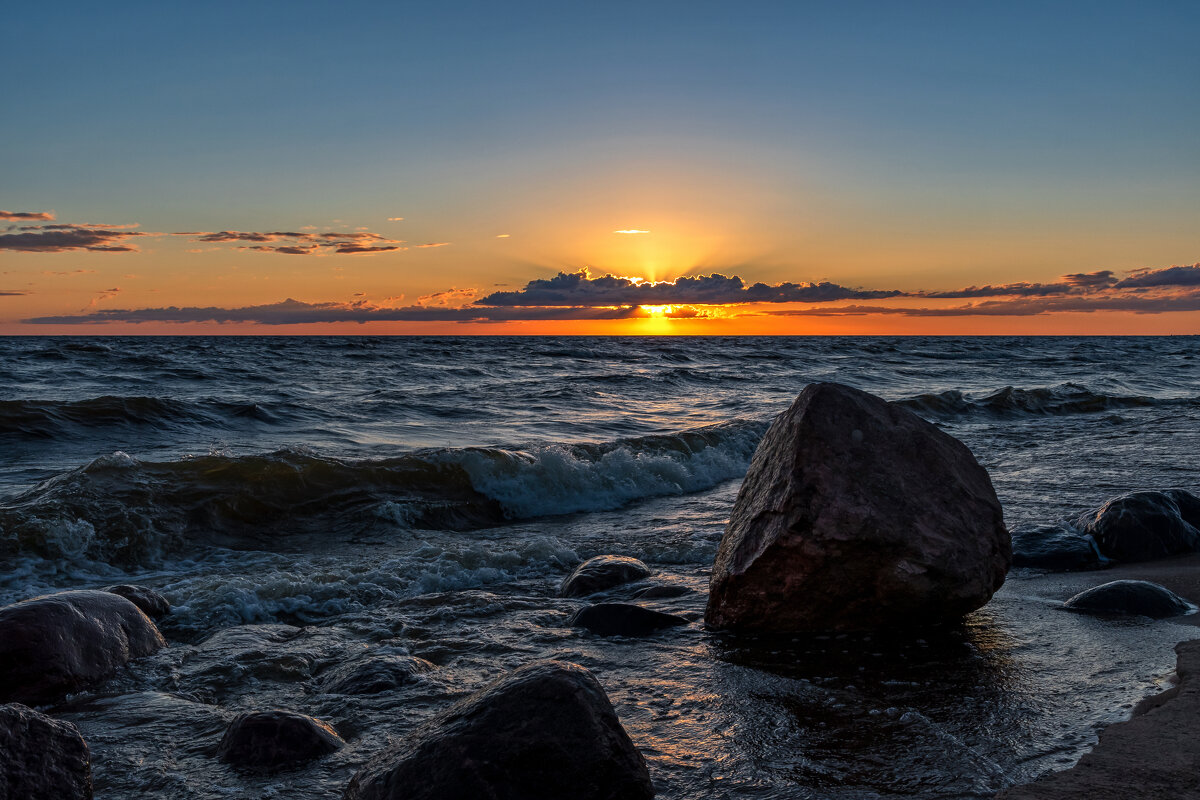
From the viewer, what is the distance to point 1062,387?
19641 mm

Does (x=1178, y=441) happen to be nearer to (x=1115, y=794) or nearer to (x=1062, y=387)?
(x=1062, y=387)

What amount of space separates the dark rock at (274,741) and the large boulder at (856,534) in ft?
7.07

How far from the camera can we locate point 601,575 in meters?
5.33

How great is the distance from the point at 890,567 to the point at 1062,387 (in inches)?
732

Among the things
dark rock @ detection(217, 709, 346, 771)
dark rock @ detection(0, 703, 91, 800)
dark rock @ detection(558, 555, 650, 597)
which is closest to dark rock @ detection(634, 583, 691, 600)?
dark rock @ detection(558, 555, 650, 597)

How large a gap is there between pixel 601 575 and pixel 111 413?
10250 millimetres

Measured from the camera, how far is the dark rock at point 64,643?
11.9ft

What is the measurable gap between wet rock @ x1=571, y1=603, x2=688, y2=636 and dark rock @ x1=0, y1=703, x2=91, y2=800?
2407 mm

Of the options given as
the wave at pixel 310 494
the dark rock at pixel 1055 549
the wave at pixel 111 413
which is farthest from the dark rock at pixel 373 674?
the wave at pixel 111 413

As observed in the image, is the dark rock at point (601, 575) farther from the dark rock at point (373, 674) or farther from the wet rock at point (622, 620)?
the dark rock at point (373, 674)

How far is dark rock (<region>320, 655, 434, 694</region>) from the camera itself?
11.8ft

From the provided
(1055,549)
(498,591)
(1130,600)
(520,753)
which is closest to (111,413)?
(498,591)

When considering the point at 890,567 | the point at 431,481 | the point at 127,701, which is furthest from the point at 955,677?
the point at 431,481

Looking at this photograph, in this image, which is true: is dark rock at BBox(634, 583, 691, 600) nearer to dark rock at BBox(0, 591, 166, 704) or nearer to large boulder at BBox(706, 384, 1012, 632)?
large boulder at BBox(706, 384, 1012, 632)
